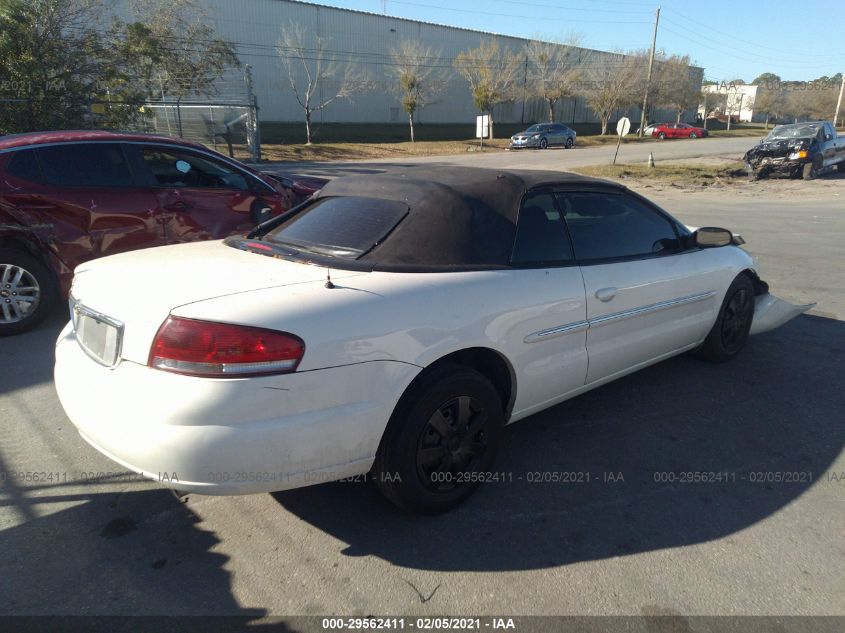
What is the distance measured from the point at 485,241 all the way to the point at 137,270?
5.65ft

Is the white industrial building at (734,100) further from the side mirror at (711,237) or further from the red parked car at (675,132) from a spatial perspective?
the side mirror at (711,237)

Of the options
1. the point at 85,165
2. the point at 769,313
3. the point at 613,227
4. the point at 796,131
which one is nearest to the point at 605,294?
the point at 613,227

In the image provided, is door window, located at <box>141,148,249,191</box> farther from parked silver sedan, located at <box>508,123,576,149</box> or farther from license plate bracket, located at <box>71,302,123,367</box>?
parked silver sedan, located at <box>508,123,576,149</box>

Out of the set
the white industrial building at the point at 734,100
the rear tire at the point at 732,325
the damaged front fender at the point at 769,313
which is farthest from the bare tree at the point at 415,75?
the white industrial building at the point at 734,100

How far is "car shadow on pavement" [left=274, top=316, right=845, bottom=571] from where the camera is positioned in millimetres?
2738

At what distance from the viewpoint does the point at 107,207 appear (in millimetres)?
5504

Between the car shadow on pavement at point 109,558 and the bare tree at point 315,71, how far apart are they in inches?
1716

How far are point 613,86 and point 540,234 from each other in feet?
187

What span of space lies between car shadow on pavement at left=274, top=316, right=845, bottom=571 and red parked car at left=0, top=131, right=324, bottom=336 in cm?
324

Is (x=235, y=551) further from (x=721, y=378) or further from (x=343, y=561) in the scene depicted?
(x=721, y=378)

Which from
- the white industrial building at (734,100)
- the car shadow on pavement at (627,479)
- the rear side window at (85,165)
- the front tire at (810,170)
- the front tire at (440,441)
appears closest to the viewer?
the front tire at (440,441)

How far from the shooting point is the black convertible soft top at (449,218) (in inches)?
115

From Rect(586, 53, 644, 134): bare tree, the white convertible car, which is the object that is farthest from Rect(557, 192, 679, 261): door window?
Rect(586, 53, 644, 134): bare tree

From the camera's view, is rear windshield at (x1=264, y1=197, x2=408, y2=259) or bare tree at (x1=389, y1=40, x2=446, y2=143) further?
bare tree at (x1=389, y1=40, x2=446, y2=143)
